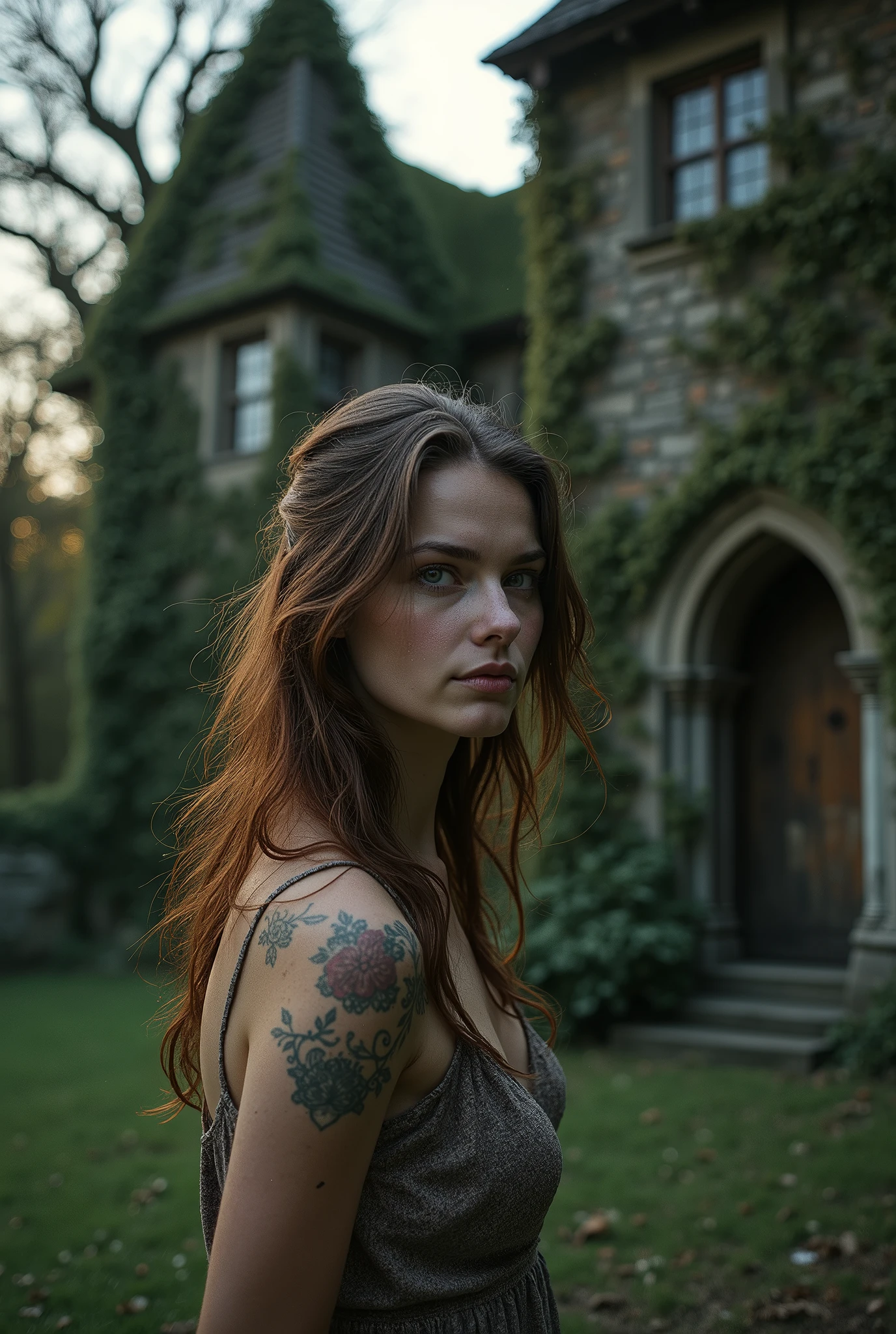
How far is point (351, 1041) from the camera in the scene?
1156mm

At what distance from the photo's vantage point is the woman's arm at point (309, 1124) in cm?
114

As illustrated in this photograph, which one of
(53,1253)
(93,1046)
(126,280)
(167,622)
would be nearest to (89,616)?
(167,622)

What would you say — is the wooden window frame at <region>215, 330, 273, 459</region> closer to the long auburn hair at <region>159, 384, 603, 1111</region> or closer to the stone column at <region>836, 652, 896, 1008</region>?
the stone column at <region>836, 652, 896, 1008</region>

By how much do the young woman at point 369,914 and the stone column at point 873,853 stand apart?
5.95 metres

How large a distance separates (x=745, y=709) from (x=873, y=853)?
1.84m

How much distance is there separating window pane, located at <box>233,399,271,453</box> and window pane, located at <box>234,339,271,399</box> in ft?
0.47

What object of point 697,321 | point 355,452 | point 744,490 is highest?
point 697,321

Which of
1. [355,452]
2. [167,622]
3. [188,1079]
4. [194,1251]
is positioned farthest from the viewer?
[167,622]

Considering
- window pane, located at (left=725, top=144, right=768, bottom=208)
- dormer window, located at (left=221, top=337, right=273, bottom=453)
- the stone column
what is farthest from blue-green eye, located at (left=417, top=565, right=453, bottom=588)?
dormer window, located at (left=221, top=337, right=273, bottom=453)

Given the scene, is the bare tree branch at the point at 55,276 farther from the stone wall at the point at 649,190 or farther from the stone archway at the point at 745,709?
the stone archway at the point at 745,709

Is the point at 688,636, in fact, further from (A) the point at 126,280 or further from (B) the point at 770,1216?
(A) the point at 126,280

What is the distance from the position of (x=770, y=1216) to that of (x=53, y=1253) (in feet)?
9.04

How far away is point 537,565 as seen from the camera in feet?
5.24

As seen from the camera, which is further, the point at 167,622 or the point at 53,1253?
the point at 167,622
